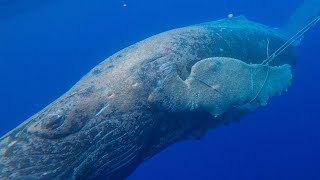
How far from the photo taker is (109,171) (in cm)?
593

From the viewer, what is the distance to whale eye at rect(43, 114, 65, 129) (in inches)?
219

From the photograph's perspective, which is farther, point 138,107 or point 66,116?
point 138,107

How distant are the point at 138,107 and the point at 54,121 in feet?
5.09

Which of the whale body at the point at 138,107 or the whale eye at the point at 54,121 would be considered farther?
the whale eye at the point at 54,121

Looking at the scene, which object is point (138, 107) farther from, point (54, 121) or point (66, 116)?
point (54, 121)

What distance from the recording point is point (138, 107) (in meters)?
6.19

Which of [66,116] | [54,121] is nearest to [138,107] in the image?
[66,116]

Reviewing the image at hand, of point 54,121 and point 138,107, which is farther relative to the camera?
point 138,107

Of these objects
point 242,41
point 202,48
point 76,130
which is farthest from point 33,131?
point 242,41

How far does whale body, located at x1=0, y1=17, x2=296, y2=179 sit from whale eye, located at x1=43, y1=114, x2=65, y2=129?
0.02m

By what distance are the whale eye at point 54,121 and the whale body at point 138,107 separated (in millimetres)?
17

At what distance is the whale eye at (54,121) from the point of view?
5.55 meters

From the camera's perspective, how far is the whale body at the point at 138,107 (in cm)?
545

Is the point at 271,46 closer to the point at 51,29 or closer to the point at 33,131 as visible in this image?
the point at 33,131
